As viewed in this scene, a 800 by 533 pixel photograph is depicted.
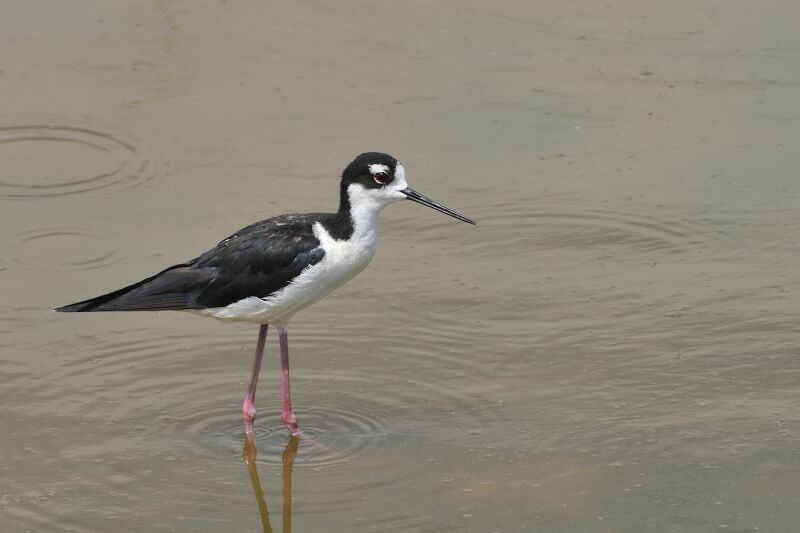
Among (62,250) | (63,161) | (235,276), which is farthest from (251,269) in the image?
(63,161)

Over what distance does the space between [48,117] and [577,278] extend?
4124 mm

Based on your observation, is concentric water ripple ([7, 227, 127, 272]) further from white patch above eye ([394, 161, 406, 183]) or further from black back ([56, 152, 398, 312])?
white patch above eye ([394, 161, 406, 183])

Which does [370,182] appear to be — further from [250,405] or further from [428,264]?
[428,264]

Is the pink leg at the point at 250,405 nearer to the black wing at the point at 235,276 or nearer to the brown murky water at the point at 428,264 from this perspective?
the brown murky water at the point at 428,264

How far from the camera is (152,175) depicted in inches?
421

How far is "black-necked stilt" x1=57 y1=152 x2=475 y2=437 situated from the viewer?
7.66m

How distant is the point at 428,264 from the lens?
31.5 feet

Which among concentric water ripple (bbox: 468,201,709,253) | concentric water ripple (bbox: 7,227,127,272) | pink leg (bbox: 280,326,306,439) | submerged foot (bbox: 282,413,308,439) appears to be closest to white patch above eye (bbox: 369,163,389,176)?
pink leg (bbox: 280,326,306,439)

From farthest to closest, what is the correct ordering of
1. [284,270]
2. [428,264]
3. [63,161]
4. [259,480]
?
[63,161], [428,264], [284,270], [259,480]

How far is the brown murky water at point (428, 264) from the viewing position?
7.20 metres

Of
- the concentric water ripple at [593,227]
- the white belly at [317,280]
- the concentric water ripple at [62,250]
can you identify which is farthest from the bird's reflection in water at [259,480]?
the concentric water ripple at [593,227]

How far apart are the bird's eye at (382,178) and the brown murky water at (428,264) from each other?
1.05 meters

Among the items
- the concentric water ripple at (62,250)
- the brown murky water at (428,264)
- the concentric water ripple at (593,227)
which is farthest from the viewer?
the concentric water ripple at (593,227)

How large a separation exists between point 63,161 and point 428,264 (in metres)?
2.77
